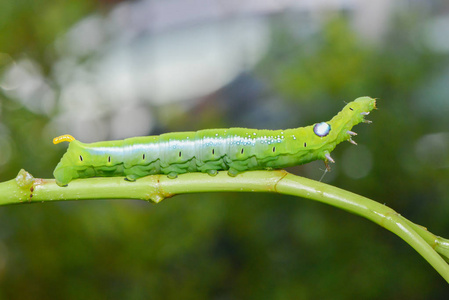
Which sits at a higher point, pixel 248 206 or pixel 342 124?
pixel 248 206

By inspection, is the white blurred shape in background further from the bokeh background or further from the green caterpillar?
the green caterpillar

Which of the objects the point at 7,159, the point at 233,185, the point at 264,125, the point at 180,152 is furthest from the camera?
the point at 264,125

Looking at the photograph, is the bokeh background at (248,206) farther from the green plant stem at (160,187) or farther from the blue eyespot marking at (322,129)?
the green plant stem at (160,187)

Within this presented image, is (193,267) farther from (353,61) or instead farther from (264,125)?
(353,61)

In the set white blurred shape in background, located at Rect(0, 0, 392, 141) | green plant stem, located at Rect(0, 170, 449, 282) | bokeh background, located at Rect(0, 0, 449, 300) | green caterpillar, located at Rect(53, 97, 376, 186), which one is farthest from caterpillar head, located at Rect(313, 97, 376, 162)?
white blurred shape in background, located at Rect(0, 0, 392, 141)

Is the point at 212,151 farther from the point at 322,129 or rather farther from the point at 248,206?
the point at 248,206

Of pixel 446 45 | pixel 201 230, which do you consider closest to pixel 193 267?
pixel 201 230

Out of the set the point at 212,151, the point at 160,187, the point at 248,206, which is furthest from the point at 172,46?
the point at 160,187

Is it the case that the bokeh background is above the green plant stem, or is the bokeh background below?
above

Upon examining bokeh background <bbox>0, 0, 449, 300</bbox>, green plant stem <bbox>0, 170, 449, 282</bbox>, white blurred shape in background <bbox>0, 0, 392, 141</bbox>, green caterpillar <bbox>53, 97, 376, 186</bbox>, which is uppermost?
white blurred shape in background <bbox>0, 0, 392, 141</bbox>
